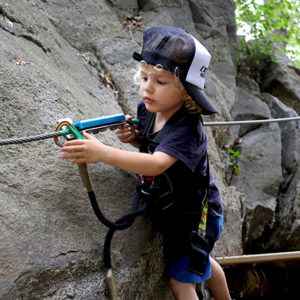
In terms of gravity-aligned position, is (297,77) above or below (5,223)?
below

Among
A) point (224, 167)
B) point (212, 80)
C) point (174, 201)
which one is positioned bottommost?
point (224, 167)

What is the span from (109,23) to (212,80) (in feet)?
4.36

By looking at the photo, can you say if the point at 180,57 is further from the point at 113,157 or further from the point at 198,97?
the point at 113,157

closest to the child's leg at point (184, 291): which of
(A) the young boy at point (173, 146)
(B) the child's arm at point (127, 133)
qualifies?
(A) the young boy at point (173, 146)

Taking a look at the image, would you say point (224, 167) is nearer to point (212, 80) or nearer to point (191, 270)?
point (212, 80)

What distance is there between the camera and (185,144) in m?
1.54

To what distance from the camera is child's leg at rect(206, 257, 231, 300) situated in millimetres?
2145

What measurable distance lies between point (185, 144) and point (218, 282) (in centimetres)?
108

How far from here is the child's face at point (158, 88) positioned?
1.56 meters

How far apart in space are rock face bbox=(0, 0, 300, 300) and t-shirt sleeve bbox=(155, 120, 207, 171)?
0.43 m

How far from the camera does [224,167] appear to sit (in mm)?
3895

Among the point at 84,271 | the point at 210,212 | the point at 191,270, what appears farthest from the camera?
the point at 210,212

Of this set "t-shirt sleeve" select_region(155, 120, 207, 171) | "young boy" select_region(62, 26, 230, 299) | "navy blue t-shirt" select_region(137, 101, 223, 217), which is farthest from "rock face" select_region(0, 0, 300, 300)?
"t-shirt sleeve" select_region(155, 120, 207, 171)

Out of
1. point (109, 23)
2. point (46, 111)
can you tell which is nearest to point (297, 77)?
point (109, 23)
